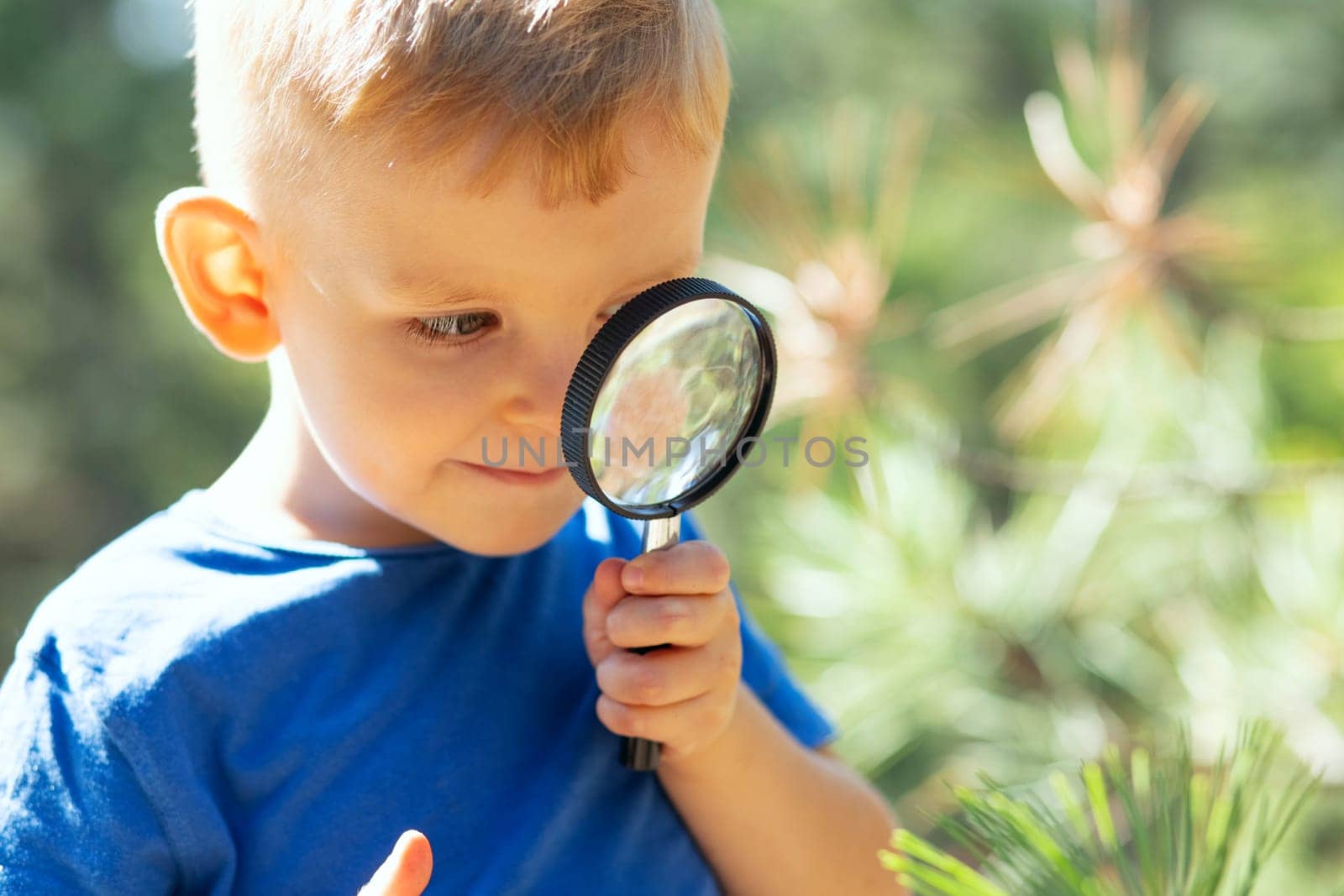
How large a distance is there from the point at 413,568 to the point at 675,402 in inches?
10.6

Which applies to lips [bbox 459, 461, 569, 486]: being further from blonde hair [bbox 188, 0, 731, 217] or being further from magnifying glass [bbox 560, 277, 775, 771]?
blonde hair [bbox 188, 0, 731, 217]

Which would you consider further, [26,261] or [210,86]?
[26,261]

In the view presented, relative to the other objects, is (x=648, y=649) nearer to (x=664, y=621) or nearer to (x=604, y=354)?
(x=664, y=621)

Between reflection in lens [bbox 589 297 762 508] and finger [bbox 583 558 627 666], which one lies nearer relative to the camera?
reflection in lens [bbox 589 297 762 508]

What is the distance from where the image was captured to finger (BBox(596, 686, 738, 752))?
88 cm

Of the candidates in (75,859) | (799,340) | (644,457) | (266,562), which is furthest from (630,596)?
(799,340)

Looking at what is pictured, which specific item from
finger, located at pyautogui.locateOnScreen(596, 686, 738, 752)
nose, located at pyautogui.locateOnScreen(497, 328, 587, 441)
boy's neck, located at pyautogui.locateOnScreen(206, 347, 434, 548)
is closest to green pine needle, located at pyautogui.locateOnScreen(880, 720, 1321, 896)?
finger, located at pyautogui.locateOnScreen(596, 686, 738, 752)

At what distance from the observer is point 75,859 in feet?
2.54

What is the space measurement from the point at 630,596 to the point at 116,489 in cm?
287

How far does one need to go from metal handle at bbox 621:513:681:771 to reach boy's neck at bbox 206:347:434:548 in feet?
0.70

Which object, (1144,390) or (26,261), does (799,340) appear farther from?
(26,261)

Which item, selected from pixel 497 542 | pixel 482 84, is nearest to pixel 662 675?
pixel 497 542

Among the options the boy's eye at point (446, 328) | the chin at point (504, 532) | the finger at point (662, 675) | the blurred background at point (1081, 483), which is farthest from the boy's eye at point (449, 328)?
the blurred background at point (1081, 483)

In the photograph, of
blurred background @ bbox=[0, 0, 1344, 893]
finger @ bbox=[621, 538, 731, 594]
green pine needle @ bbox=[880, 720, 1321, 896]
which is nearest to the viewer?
green pine needle @ bbox=[880, 720, 1321, 896]
